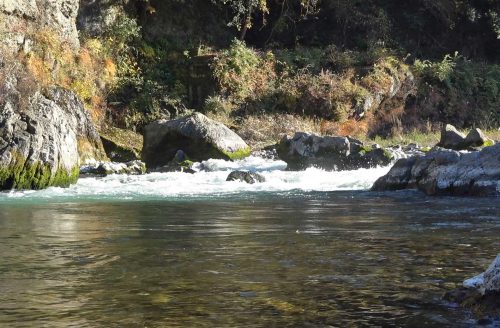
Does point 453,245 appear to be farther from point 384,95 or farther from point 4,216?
point 384,95

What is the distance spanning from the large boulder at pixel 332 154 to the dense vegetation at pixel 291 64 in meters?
6.65

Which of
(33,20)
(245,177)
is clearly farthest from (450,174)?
(33,20)

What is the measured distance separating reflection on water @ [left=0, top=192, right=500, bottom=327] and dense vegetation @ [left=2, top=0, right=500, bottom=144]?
1906 centimetres

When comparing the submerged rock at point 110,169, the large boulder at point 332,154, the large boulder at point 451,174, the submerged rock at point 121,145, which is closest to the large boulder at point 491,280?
the large boulder at point 451,174

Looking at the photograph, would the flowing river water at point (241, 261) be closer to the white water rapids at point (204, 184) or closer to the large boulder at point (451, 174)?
the large boulder at point (451, 174)

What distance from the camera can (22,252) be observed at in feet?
25.9

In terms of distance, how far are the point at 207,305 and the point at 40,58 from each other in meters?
24.9

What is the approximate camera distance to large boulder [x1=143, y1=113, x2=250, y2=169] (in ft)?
81.8

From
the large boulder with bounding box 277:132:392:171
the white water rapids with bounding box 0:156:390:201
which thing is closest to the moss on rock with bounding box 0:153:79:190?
the white water rapids with bounding box 0:156:390:201

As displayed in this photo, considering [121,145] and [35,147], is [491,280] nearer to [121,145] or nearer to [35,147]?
[35,147]

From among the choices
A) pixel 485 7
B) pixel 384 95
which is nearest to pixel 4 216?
pixel 384 95

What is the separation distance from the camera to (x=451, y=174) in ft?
53.2

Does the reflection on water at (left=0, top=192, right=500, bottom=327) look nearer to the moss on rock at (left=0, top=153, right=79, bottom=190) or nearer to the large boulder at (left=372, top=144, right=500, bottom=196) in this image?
the large boulder at (left=372, top=144, right=500, bottom=196)

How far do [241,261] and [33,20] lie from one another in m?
24.6
